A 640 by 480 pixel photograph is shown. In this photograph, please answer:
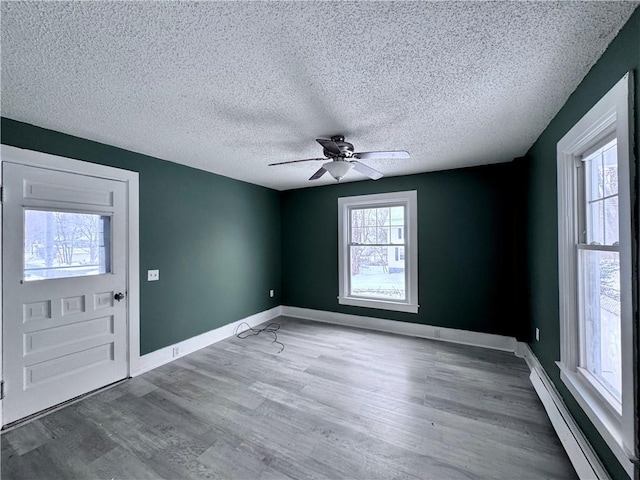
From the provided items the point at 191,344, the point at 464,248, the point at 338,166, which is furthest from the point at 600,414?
the point at 191,344

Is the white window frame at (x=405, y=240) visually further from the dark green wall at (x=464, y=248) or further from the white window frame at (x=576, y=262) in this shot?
the white window frame at (x=576, y=262)

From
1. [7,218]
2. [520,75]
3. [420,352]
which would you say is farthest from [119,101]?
[420,352]

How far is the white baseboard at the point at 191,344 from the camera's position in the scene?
2951mm

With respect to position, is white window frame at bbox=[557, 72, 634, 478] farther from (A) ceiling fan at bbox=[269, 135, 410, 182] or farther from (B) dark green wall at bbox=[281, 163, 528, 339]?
(B) dark green wall at bbox=[281, 163, 528, 339]

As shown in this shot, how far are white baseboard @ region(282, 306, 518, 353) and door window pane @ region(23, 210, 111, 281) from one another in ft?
10.3

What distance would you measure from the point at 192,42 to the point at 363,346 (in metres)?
3.56

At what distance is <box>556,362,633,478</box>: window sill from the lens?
120cm

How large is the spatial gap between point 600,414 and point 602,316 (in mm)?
591

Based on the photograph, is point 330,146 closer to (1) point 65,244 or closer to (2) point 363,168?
(2) point 363,168

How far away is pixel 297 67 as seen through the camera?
1.49m

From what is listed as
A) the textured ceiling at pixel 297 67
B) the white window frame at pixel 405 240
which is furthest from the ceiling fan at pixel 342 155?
the white window frame at pixel 405 240

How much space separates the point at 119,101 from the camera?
184 centimetres

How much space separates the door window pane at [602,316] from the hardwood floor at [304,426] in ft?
2.07

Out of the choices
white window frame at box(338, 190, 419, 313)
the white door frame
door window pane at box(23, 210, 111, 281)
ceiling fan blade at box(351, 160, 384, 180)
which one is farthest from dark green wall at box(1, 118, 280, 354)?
ceiling fan blade at box(351, 160, 384, 180)
